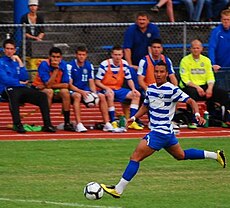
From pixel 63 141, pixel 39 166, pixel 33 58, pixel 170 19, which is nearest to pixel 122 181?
pixel 39 166

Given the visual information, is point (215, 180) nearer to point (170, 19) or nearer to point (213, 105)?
point (213, 105)

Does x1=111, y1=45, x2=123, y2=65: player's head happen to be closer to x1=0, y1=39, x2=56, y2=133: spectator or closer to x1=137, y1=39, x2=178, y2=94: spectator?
x1=137, y1=39, x2=178, y2=94: spectator

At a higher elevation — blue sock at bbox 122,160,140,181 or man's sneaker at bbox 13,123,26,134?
blue sock at bbox 122,160,140,181

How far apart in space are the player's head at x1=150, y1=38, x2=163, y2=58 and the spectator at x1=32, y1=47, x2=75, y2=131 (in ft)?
5.41

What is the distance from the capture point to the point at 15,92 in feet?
56.7

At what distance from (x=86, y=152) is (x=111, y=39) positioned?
23.7 feet

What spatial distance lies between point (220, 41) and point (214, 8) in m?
5.18

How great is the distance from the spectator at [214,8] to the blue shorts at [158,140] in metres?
12.6

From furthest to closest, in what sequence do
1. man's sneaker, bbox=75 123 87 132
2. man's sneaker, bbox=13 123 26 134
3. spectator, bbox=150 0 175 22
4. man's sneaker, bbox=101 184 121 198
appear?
1. spectator, bbox=150 0 175 22
2. man's sneaker, bbox=75 123 87 132
3. man's sneaker, bbox=13 123 26 134
4. man's sneaker, bbox=101 184 121 198

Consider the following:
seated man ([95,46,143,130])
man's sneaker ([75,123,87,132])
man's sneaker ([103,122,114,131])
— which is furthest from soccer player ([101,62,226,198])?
seated man ([95,46,143,130])

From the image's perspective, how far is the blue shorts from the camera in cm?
1143

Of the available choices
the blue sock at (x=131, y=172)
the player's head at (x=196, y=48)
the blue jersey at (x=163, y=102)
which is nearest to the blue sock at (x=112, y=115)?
the player's head at (x=196, y=48)

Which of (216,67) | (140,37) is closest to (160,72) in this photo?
(216,67)

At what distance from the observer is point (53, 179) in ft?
40.6
